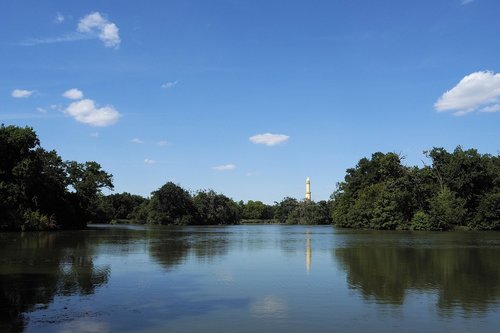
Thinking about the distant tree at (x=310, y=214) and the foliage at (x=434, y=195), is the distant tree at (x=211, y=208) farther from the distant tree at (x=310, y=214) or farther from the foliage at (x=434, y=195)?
the foliage at (x=434, y=195)

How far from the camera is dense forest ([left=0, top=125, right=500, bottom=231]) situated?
59.5 metres

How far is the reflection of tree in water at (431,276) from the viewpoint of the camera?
593 inches

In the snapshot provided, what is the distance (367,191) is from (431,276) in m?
78.1

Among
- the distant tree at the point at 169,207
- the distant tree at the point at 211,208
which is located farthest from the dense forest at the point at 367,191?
the distant tree at the point at 211,208

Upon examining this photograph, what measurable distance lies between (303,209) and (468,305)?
13792 centimetres

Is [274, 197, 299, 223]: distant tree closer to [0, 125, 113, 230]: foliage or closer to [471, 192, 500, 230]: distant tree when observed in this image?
[471, 192, 500, 230]: distant tree

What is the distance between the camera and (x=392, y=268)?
22.9 m

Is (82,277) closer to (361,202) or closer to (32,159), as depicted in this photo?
(32,159)

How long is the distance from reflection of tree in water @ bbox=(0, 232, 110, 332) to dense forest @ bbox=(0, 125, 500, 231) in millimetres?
34981

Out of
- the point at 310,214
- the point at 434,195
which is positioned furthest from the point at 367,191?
the point at 310,214

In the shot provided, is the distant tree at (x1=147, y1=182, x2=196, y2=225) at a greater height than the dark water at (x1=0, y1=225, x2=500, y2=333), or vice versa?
the distant tree at (x1=147, y1=182, x2=196, y2=225)

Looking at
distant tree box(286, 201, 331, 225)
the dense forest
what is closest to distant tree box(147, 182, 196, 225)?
the dense forest

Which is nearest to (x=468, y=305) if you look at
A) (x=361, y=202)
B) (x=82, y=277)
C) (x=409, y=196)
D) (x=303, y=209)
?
(x=82, y=277)

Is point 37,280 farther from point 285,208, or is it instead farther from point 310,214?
point 285,208
